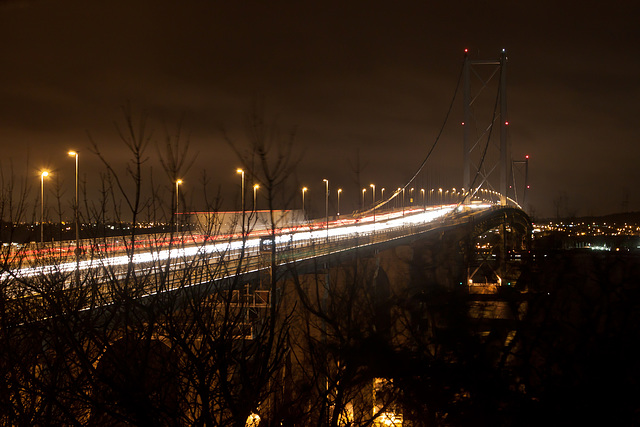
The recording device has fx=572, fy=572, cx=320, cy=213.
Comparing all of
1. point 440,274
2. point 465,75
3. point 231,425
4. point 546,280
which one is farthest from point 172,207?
point 465,75

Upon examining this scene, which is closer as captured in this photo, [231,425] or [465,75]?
[231,425]

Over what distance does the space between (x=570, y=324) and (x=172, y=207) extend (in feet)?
16.4

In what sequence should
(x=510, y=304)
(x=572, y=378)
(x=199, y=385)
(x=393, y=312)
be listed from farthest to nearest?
(x=393, y=312)
(x=510, y=304)
(x=572, y=378)
(x=199, y=385)

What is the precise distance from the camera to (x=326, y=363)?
27.5 ft

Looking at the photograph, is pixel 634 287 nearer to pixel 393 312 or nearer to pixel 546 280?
pixel 546 280

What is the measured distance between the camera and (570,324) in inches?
279

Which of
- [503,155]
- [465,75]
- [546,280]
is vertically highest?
[465,75]

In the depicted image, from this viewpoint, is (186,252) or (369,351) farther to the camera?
(186,252)

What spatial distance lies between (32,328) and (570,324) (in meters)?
6.20

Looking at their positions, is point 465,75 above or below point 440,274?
above

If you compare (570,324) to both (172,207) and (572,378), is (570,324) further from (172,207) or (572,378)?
(172,207)

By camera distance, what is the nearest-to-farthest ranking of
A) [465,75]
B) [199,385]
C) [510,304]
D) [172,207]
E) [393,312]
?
[199,385] < [172,207] < [510,304] < [393,312] < [465,75]

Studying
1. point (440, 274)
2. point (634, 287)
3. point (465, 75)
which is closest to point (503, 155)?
point (465, 75)

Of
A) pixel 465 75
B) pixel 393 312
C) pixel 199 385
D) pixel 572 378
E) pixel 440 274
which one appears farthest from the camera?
pixel 465 75
